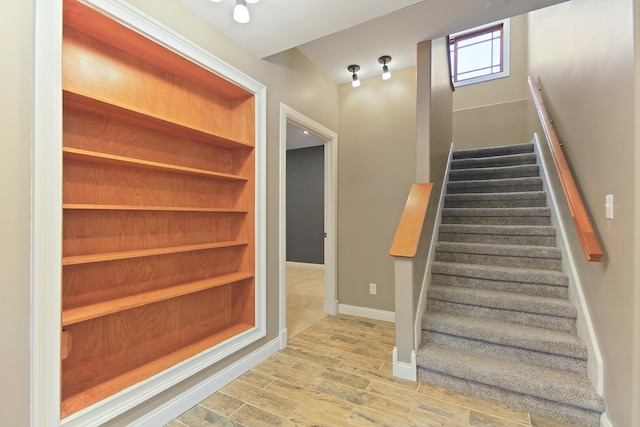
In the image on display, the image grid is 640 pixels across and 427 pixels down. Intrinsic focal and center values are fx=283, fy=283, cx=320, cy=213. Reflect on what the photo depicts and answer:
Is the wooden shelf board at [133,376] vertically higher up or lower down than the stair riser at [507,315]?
lower down

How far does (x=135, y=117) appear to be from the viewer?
5.51 feet

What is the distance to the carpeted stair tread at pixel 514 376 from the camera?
64.6 inches

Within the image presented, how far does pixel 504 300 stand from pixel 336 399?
1475mm

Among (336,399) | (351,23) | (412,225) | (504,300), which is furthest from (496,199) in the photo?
(336,399)

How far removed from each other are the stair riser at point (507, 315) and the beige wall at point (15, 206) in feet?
8.37

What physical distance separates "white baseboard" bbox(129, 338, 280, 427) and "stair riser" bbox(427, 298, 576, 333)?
152 centimetres

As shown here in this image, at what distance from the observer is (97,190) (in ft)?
5.30

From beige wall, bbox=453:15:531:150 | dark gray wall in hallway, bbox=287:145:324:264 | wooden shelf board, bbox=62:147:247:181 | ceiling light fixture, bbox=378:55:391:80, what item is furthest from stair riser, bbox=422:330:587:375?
dark gray wall in hallway, bbox=287:145:324:264

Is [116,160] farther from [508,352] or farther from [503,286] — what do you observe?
[503,286]

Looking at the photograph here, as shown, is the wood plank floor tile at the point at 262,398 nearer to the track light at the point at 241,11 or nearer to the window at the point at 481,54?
the track light at the point at 241,11

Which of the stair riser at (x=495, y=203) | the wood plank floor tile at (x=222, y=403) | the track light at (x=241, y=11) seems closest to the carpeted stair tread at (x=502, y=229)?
the stair riser at (x=495, y=203)

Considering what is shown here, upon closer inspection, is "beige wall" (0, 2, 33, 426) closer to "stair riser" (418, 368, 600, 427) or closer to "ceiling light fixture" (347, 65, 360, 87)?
"stair riser" (418, 368, 600, 427)

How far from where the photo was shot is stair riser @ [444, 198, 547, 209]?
2.99m

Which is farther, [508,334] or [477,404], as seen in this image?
[508,334]
